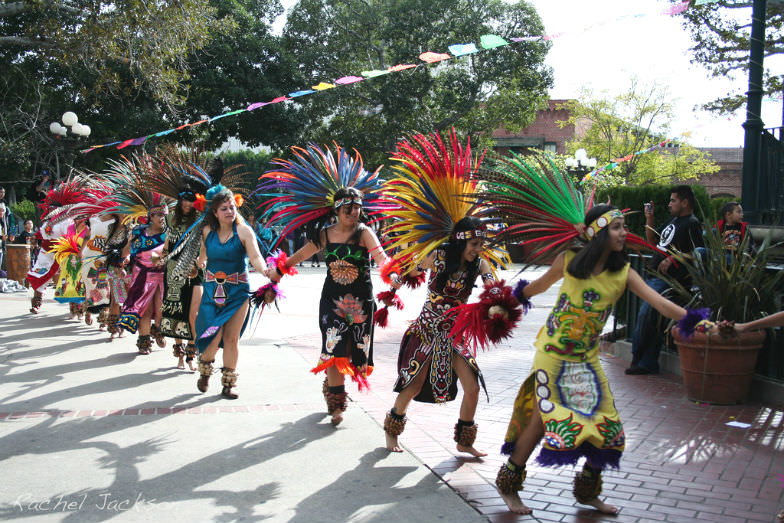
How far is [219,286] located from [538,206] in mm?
3305

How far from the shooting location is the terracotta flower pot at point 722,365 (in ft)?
20.6

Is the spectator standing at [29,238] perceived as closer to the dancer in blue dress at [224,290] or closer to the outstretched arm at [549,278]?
the dancer in blue dress at [224,290]

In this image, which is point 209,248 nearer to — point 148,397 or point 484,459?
point 148,397

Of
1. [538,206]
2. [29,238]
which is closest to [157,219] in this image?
[538,206]

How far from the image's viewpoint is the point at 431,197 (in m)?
5.11

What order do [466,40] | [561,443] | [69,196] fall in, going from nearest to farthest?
[561,443] → [69,196] → [466,40]

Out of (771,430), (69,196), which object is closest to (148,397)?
(771,430)

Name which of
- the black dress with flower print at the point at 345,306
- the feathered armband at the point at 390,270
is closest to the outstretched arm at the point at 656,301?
the feathered armband at the point at 390,270

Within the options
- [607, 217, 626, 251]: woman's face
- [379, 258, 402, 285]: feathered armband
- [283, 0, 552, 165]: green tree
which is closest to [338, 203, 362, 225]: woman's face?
[379, 258, 402, 285]: feathered armband

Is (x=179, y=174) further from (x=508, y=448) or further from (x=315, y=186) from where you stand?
(x=508, y=448)

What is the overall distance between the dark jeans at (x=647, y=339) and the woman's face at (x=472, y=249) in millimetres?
3447

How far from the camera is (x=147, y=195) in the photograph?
28.3 ft

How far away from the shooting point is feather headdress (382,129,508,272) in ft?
16.5

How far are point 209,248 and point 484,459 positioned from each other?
3.18m
